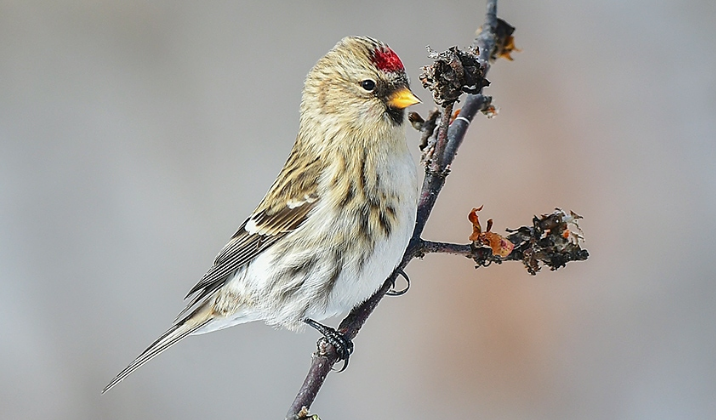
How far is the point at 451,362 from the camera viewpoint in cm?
271

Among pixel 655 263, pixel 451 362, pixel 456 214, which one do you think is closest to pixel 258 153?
pixel 456 214

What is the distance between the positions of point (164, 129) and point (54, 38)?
0.72m

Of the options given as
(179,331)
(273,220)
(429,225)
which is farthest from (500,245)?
(429,225)

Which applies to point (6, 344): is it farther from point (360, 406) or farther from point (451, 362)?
point (451, 362)

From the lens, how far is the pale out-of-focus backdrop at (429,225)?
2.69m

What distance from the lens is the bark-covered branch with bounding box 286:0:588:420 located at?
1.22 meters

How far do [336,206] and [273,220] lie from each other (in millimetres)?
207

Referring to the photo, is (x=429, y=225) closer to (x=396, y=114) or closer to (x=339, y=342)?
(x=396, y=114)

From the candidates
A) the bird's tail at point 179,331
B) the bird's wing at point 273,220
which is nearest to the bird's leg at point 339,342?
the bird's wing at point 273,220

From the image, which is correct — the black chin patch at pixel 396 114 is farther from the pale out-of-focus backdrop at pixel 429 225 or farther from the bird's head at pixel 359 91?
the pale out-of-focus backdrop at pixel 429 225

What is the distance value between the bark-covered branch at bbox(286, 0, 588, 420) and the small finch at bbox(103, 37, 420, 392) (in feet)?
0.16

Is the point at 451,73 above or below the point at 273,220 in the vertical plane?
above

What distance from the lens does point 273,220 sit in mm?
1776

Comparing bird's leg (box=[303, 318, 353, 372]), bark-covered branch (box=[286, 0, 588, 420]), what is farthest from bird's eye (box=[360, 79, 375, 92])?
bird's leg (box=[303, 318, 353, 372])
